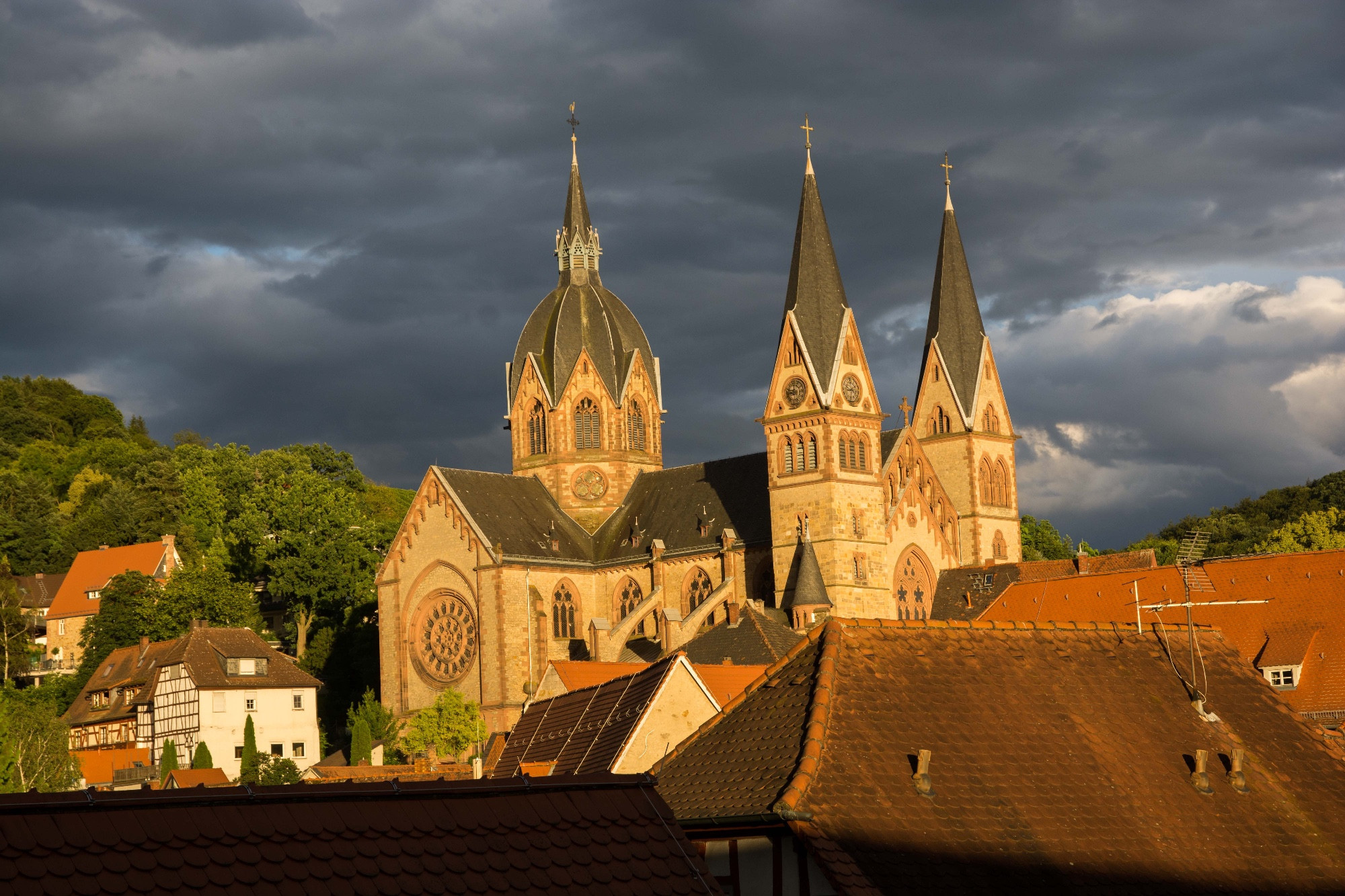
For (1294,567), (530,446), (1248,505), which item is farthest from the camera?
(1248,505)

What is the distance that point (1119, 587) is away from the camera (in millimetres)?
61844

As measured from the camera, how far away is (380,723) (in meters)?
74.6

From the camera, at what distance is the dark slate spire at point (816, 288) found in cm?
6944

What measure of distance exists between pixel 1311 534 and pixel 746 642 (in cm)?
4189

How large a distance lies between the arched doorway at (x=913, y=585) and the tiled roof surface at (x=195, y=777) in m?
26.9

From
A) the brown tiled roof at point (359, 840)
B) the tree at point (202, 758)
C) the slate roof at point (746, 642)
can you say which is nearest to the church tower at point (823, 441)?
the slate roof at point (746, 642)

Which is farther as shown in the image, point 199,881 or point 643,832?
point 643,832

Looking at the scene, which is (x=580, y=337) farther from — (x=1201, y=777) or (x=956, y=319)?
(x=1201, y=777)

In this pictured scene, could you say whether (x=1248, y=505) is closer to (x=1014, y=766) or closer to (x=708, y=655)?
(x=708, y=655)

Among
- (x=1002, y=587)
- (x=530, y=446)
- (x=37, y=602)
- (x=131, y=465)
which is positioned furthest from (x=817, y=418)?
(x=131, y=465)

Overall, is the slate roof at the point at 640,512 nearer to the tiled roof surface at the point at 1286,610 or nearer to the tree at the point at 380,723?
the tree at the point at 380,723

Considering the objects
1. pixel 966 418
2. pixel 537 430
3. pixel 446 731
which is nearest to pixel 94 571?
pixel 537 430

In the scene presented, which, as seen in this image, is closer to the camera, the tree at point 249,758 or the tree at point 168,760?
the tree at point 249,758

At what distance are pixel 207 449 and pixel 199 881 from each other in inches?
4317
